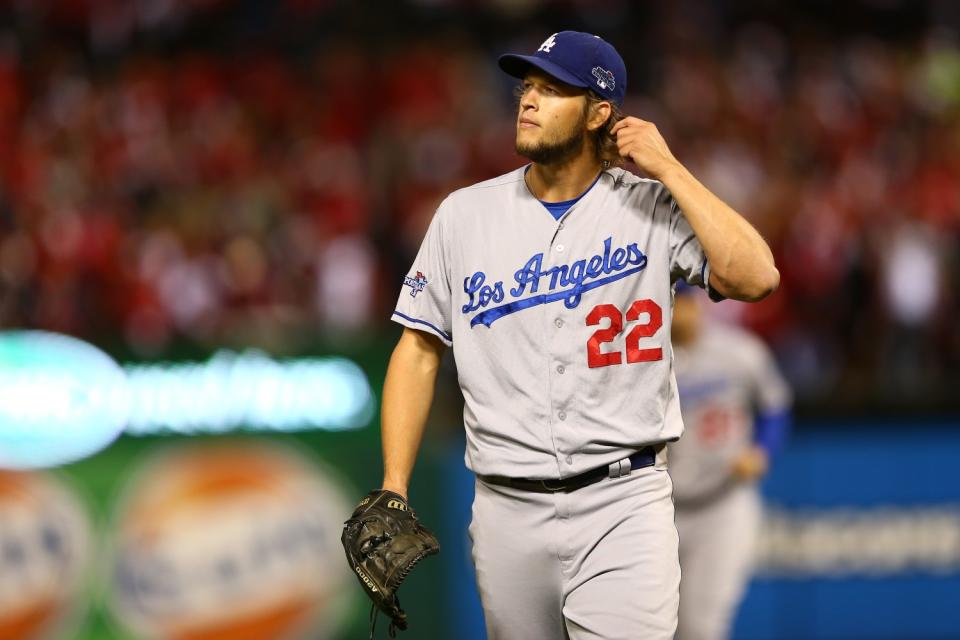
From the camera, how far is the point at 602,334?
3.71 metres

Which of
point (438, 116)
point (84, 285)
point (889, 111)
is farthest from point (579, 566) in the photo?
point (889, 111)

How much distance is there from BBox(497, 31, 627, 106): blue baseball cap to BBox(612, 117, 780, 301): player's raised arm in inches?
9.1

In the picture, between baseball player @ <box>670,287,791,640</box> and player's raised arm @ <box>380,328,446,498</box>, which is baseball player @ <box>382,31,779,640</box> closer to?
player's raised arm @ <box>380,328,446,498</box>

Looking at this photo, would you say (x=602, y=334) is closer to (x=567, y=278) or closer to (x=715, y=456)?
(x=567, y=278)

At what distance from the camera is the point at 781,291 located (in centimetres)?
1046

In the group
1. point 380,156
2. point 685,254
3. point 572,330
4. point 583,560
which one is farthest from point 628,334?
point 380,156

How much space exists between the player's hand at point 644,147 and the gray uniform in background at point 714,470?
3028 mm

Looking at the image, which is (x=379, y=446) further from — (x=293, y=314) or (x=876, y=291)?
(x=876, y=291)

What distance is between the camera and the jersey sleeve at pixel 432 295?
3.91 meters

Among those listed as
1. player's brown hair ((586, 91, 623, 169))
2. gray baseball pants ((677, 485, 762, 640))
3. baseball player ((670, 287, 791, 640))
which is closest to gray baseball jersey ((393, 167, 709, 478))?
player's brown hair ((586, 91, 623, 169))

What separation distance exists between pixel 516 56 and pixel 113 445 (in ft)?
14.4

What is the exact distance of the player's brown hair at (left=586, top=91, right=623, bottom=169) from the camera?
12.6 ft

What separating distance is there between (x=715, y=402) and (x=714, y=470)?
0.34 meters

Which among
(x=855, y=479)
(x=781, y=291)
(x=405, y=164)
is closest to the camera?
(x=855, y=479)
